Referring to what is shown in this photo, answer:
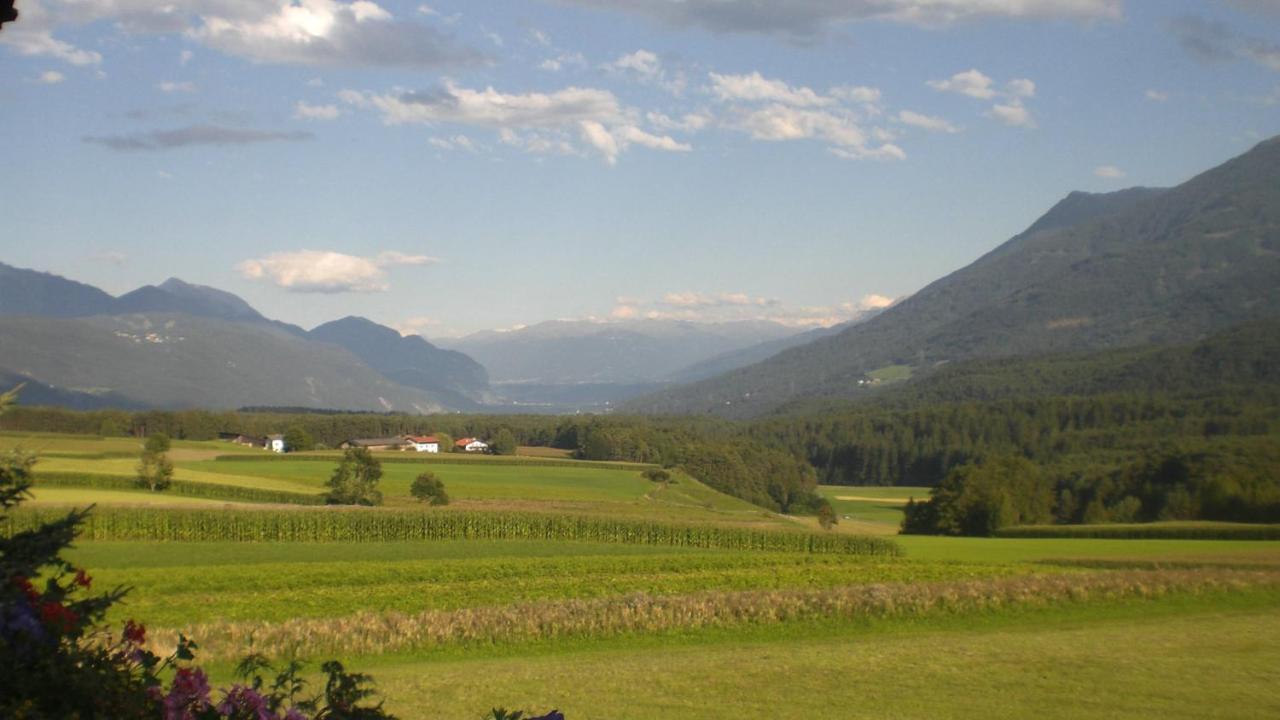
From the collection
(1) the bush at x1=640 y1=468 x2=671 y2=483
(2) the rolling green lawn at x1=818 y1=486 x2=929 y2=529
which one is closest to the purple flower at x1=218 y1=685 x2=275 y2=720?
(2) the rolling green lawn at x1=818 y1=486 x2=929 y2=529

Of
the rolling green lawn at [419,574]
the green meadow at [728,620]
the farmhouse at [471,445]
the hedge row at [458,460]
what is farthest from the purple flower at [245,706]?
the farmhouse at [471,445]

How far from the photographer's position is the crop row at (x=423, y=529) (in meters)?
42.4

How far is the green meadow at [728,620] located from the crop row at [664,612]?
55mm

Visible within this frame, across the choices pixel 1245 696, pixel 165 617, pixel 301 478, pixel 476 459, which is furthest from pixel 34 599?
pixel 476 459

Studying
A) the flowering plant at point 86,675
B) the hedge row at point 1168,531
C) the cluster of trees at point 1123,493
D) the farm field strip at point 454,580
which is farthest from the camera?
the cluster of trees at point 1123,493

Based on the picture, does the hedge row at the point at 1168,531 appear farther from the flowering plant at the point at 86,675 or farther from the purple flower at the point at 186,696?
the purple flower at the point at 186,696

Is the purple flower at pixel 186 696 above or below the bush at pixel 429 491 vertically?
above

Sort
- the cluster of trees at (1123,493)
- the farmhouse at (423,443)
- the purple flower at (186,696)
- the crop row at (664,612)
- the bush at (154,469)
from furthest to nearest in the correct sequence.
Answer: the farmhouse at (423,443)
the cluster of trees at (1123,493)
the bush at (154,469)
the crop row at (664,612)
the purple flower at (186,696)

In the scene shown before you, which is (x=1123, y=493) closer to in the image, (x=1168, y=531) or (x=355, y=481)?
(x=1168, y=531)

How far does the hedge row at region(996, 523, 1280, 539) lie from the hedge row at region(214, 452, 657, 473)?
46360mm

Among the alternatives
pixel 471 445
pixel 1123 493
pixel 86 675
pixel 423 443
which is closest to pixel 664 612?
pixel 86 675

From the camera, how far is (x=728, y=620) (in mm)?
24078

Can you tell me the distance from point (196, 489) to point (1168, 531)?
50134 mm

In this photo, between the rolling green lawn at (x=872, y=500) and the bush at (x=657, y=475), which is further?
the rolling green lawn at (x=872, y=500)
